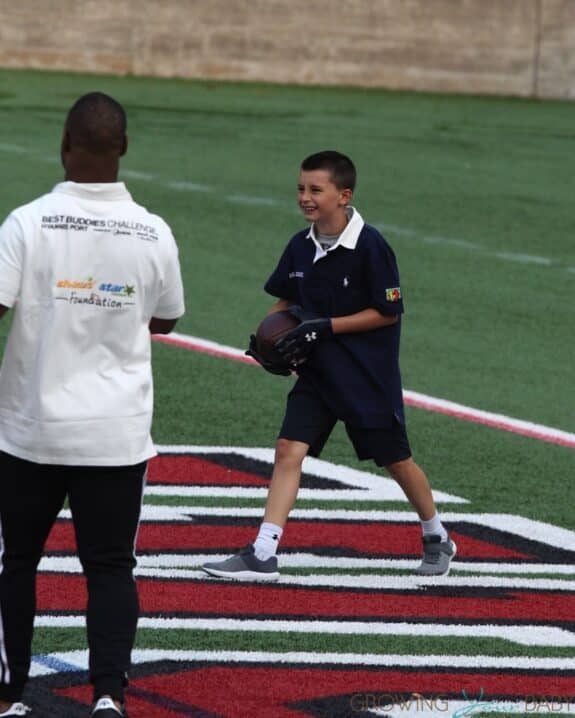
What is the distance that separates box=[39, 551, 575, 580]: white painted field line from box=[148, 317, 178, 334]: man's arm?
219 cm

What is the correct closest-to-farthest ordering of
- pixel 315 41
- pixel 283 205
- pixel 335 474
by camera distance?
pixel 335 474
pixel 283 205
pixel 315 41

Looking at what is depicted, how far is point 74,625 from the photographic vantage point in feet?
22.4

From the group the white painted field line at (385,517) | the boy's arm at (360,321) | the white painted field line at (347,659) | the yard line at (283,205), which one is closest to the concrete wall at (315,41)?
the yard line at (283,205)

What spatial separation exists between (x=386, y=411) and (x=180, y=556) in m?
1.05

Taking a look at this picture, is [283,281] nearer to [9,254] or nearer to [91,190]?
[91,190]

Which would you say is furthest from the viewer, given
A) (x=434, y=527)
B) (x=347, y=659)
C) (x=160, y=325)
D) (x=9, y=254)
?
(x=434, y=527)

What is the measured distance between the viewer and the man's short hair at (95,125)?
5547mm

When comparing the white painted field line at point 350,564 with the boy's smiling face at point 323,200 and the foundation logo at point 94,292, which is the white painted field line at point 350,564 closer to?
the boy's smiling face at point 323,200

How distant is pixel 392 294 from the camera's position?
7.68 m

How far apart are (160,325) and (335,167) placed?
6.84 feet

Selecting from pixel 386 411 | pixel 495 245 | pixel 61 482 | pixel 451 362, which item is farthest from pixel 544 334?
pixel 61 482

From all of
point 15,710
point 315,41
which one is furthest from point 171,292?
point 315,41

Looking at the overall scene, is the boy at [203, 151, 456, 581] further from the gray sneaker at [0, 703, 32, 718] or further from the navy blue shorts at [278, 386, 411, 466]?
the gray sneaker at [0, 703, 32, 718]

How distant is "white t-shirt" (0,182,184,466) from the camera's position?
549cm
